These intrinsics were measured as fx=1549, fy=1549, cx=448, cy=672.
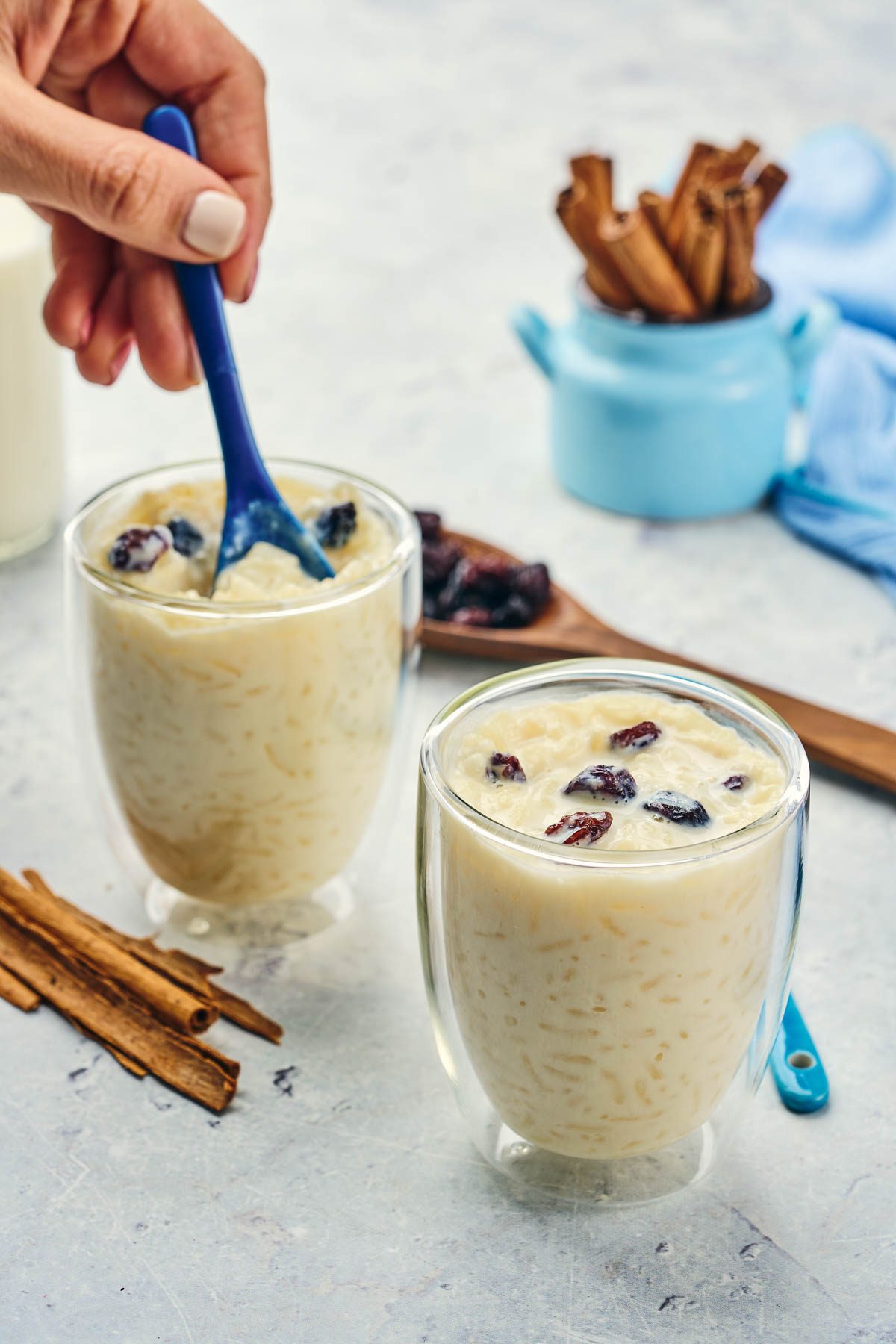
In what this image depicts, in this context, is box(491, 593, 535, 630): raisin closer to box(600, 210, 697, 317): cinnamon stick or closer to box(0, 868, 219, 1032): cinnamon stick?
box(600, 210, 697, 317): cinnamon stick

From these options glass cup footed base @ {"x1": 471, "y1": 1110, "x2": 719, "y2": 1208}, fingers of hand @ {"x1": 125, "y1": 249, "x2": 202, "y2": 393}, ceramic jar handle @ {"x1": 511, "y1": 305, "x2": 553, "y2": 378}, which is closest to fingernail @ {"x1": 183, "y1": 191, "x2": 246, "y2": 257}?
fingers of hand @ {"x1": 125, "y1": 249, "x2": 202, "y2": 393}

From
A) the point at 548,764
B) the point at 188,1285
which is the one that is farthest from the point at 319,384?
the point at 188,1285

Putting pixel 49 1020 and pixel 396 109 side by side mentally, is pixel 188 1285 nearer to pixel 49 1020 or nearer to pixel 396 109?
pixel 49 1020

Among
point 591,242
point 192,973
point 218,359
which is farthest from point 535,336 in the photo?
point 192,973

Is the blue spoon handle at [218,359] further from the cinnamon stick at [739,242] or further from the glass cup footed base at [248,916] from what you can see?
the cinnamon stick at [739,242]

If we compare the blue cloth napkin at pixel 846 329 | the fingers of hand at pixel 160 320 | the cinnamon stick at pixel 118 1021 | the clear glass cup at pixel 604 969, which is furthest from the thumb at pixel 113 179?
the blue cloth napkin at pixel 846 329

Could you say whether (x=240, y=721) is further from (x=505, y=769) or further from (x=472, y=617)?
(x=472, y=617)
